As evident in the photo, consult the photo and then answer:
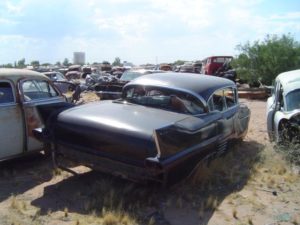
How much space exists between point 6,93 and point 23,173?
Answer: 126cm

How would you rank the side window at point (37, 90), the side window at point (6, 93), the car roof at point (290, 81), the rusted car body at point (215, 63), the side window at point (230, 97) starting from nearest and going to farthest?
the side window at point (6, 93)
the side window at point (37, 90)
the side window at point (230, 97)
the car roof at point (290, 81)
the rusted car body at point (215, 63)

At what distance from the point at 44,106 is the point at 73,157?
1.37 metres

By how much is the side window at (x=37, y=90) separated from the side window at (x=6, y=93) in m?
0.26

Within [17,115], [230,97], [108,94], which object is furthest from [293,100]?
[108,94]

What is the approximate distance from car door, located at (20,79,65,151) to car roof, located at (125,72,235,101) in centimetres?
157

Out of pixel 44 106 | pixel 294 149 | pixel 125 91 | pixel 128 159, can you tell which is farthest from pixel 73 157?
pixel 294 149

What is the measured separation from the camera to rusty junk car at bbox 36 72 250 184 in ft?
16.9

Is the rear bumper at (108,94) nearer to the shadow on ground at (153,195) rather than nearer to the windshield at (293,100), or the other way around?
the windshield at (293,100)

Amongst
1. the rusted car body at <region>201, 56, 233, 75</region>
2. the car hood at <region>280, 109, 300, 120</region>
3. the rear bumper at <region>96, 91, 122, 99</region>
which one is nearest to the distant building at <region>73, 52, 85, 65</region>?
the rusted car body at <region>201, 56, 233, 75</region>

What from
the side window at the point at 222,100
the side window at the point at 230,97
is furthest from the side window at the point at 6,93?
the side window at the point at 230,97

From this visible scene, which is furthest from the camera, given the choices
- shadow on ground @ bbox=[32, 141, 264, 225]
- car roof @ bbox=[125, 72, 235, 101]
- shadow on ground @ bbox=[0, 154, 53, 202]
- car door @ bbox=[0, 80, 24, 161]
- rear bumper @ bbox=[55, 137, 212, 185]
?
car roof @ bbox=[125, 72, 235, 101]

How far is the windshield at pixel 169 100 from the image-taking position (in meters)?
6.50

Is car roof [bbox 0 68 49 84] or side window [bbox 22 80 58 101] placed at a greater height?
car roof [bbox 0 68 49 84]

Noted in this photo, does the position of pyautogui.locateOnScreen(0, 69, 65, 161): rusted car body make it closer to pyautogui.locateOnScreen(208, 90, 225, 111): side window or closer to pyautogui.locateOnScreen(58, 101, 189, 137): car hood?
pyautogui.locateOnScreen(58, 101, 189, 137): car hood
